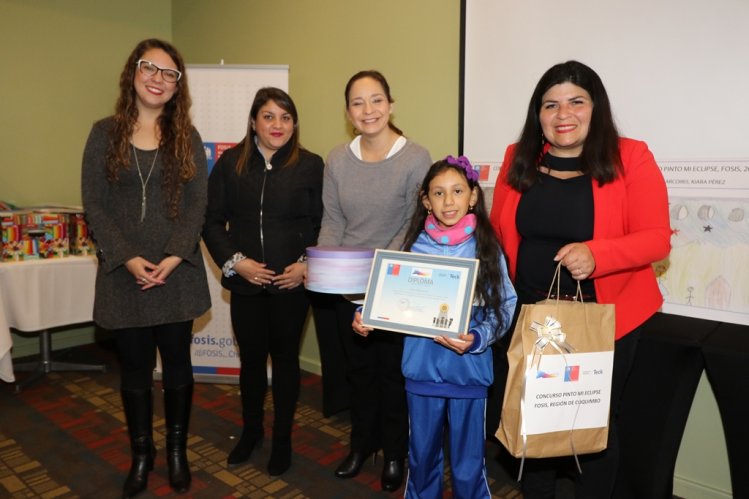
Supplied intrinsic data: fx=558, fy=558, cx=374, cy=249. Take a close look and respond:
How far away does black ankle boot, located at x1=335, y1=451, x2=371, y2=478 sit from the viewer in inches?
101

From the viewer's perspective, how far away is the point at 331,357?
3129mm

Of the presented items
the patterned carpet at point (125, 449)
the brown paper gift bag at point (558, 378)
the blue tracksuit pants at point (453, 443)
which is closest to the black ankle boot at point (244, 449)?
the patterned carpet at point (125, 449)

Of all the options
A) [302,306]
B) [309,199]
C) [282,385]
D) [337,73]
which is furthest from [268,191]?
[337,73]

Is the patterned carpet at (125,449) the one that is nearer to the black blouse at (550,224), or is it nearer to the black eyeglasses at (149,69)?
the black blouse at (550,224)

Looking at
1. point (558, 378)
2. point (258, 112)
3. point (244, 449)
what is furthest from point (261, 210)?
point (558, 378)

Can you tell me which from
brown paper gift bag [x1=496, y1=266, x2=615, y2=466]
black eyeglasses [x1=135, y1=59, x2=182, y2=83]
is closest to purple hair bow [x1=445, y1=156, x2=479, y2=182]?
brown paper gift bag [x1=496, y1=266, x2=615, y2=466]

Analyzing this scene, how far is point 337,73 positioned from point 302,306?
183cm

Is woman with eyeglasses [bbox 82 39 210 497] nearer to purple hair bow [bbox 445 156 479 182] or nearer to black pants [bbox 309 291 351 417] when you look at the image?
black pants [bbox 309 291 351 417]

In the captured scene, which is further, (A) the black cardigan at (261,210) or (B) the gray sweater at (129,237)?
(A) the black cardigan at (261,210)

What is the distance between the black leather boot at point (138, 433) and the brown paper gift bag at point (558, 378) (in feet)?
4.94

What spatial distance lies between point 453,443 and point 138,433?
1.33 meters

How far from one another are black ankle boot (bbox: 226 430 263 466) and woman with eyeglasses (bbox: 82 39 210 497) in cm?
45

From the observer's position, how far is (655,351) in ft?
7.13

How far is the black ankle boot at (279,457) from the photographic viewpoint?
2566 mm
